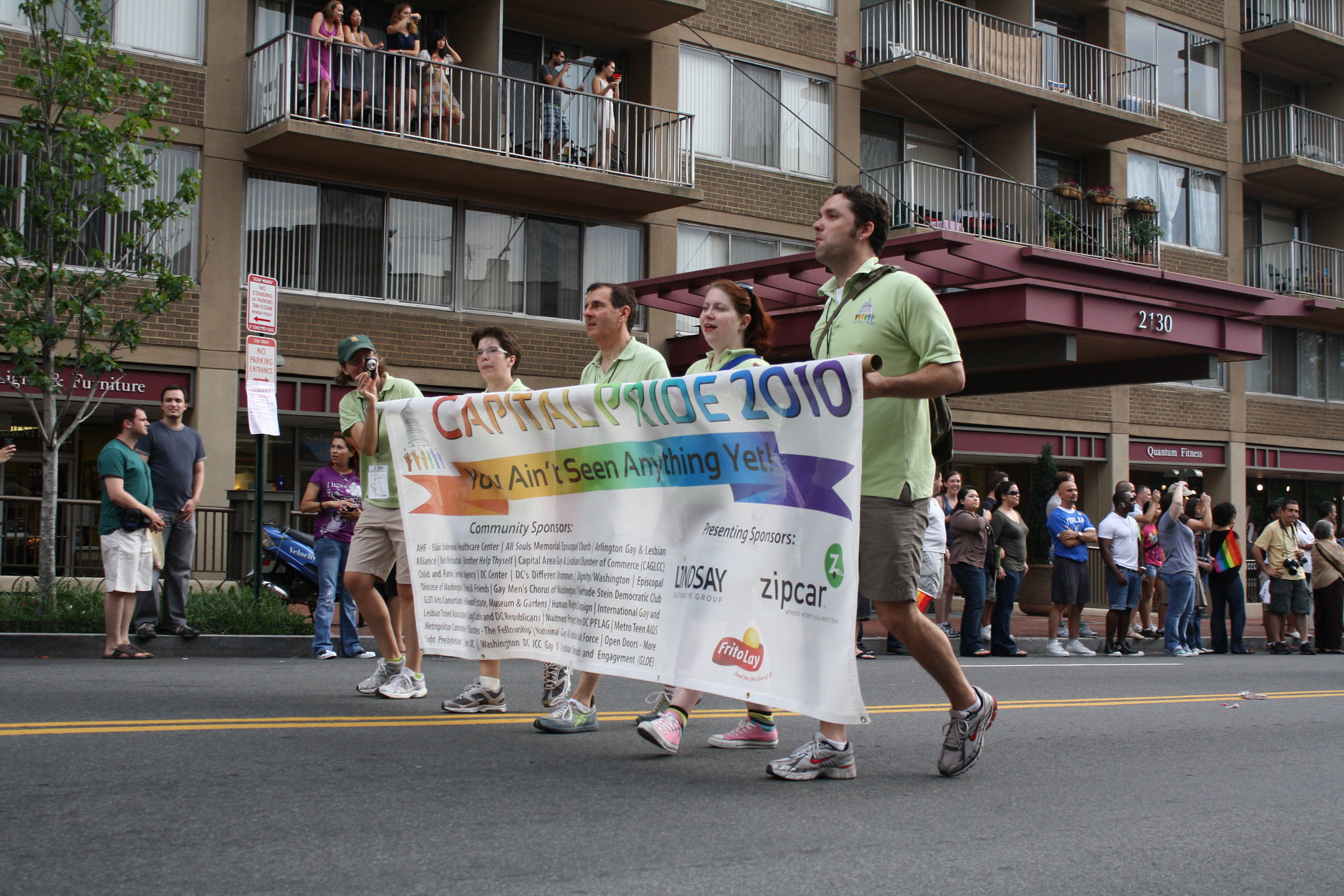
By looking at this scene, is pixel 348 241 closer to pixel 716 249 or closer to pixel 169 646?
pixel 716 249

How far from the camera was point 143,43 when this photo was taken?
18.5 metres

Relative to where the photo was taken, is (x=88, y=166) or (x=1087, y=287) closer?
(x=88, y=166)

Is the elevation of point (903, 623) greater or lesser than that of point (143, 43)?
lesser

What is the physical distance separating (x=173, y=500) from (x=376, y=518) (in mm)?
4587

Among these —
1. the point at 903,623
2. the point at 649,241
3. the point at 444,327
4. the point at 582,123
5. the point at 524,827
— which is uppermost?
the point at 582,123

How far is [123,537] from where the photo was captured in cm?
1026

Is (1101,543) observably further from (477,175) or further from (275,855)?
(275,855)

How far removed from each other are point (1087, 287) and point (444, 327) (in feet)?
31.6

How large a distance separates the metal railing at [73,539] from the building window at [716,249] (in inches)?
361

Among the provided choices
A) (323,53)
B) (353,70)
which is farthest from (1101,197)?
(323,53)

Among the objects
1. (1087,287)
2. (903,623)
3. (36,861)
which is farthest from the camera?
(1087,287)

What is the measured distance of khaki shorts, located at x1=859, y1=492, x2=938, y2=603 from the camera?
496cm

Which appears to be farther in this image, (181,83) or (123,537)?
(181,83)

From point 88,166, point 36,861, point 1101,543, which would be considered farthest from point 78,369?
point 1101,543
